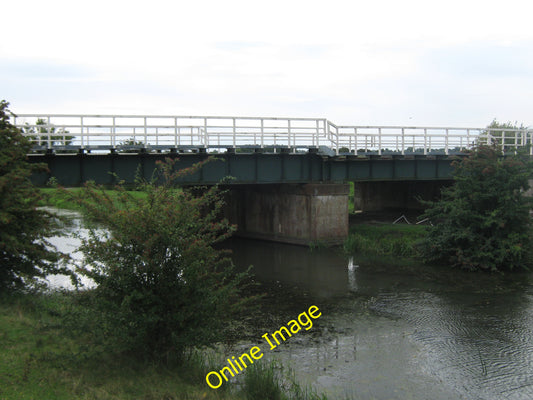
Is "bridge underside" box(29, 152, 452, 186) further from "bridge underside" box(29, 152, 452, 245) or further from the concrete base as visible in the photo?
the concrete base

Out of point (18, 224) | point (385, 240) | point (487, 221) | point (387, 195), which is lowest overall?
point (385, 240)

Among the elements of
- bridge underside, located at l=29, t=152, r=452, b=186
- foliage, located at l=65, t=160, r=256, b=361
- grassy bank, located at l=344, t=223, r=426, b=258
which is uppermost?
bridge underside, located at l=29, t=152, r=452, b=186

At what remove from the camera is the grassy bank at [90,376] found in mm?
8172

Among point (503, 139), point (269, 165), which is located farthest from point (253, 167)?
point (503, 139)

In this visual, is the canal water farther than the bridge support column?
No

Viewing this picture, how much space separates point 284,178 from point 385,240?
262 inches

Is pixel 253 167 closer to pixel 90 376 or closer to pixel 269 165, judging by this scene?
pixel 269 165

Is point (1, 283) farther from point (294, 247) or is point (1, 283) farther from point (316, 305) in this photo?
point (294, 247)

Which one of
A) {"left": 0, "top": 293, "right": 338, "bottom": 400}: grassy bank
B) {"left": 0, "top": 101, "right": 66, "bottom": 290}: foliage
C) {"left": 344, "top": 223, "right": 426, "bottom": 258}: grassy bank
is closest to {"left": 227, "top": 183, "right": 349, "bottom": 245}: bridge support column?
{"left": 344, "top": 223, "right": 426, "bottom": 258}: grassy bank

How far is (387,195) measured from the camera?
150 ft

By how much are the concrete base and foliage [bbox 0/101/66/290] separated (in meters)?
33.2

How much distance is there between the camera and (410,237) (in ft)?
95.1

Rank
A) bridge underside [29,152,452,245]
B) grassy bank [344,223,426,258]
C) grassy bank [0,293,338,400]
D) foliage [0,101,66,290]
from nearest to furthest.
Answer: grassy bank [0,293,338,400] < foliage [0,101,66,290] < bridge underside [29,152,452,245] < grassy bank [344,223,426,258]

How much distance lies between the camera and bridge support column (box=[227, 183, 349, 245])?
102 ft
